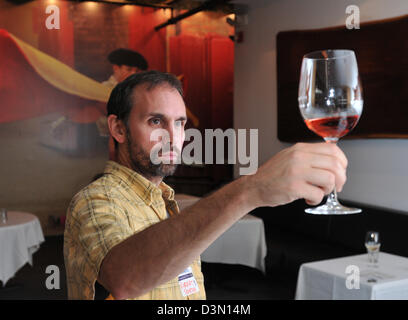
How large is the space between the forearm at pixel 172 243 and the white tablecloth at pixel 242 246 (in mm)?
3732

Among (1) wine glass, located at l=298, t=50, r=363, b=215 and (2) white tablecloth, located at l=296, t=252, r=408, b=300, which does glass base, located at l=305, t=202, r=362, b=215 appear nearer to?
(1) wine glass, located at l=298, t=50, r=363, b=215

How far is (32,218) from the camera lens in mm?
4734

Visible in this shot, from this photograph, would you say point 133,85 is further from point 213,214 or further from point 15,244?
point 15,244

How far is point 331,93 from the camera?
84 cm

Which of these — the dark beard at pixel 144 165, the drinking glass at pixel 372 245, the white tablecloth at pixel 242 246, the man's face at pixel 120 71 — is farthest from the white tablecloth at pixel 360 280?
the man's face at pixel 120 71

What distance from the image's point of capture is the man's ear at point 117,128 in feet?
4.23

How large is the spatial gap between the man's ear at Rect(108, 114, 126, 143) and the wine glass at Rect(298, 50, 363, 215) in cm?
57

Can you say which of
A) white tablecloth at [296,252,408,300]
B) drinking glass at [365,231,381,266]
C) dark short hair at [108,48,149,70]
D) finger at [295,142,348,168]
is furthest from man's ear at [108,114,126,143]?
dark short hair at [108,48,149,70]

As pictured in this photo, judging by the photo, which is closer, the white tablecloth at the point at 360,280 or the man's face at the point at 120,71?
the white tablecloth at the point at 360,280

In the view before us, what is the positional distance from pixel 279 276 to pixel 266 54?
2860 millimetres

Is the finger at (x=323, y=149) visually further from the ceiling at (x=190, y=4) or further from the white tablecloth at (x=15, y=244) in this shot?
the ceiling at (x=190, y=4)

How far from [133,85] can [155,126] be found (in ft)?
0.43

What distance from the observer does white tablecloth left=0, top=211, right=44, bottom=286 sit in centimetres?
425

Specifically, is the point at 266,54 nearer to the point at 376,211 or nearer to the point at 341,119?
the point at 376,211
